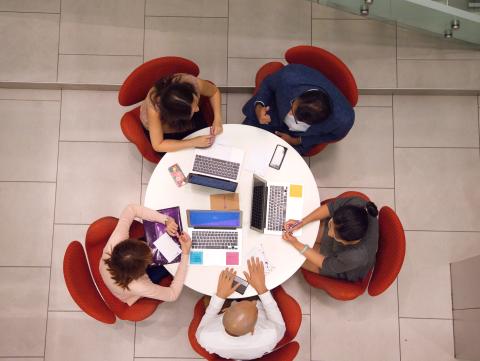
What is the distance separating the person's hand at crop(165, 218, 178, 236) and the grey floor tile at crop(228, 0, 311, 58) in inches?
60.3

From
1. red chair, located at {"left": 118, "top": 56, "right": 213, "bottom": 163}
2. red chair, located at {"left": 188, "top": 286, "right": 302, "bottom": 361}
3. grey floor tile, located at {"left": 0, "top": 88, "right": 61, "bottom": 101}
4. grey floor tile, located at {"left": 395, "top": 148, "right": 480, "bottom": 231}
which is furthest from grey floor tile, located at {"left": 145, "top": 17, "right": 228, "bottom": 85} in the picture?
red chair, located at {"left": 188, "top": 286, "right": 302, "bottom": 361}

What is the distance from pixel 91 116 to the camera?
11.4 feet

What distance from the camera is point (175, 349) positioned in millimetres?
3223

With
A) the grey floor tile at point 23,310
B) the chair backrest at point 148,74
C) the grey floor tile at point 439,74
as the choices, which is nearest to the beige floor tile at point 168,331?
the grey floor tile at point 23,310

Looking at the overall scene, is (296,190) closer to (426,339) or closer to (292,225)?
(292,225)

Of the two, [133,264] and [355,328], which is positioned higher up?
[133,264]

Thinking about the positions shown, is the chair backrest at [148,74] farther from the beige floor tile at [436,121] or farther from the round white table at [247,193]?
the beige floor tile at [436,121]

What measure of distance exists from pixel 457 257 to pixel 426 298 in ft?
1.26

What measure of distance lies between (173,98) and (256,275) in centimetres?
108

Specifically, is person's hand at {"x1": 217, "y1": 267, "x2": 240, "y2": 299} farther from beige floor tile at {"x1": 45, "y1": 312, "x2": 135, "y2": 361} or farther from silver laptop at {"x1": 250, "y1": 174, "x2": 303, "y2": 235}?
beige floor tile at {"x1": 45, "y1": 312, "x2": 135, "y2": 361}

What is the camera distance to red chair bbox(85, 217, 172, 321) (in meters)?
2.71

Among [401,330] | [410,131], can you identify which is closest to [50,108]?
[410,131]

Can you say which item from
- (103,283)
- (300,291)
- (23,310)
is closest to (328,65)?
(300,291)

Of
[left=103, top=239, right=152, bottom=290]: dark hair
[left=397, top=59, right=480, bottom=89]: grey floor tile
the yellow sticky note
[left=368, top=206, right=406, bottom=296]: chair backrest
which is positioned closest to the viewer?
[left=103, top=239, right=152, bottom=290]: dark hair
